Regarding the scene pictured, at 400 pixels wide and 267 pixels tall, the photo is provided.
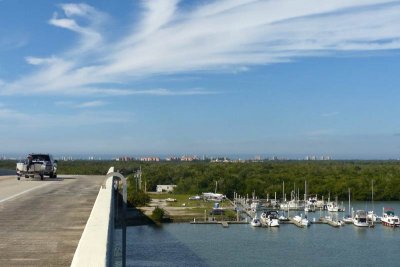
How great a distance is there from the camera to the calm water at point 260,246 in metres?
45.7

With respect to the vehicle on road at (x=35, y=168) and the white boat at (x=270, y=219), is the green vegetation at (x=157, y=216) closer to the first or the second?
the white boat at (x=270, y=219)

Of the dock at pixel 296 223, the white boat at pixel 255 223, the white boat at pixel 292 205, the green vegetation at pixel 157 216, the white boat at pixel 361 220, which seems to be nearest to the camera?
the green vegetation at pixel 157 216

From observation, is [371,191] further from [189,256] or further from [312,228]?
[189,256]

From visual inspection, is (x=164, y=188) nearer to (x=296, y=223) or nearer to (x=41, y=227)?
(x=296, y=223)

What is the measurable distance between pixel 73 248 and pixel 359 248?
5113cm

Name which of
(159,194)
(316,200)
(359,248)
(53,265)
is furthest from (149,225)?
(53,265)

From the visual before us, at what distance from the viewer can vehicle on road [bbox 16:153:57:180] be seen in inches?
1088

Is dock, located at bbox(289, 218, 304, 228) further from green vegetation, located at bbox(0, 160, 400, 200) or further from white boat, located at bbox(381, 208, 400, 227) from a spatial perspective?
green vegetation, located at bbox(0, 160, 400, 200)

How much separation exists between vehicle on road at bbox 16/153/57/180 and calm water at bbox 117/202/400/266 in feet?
41.7

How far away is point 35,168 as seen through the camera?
27.7 meters

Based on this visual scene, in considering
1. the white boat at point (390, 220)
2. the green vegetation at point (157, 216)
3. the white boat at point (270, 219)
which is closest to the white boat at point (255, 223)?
the white boat at point (270, 219)

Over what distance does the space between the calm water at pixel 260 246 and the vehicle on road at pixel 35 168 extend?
12723mm

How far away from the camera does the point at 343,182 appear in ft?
366

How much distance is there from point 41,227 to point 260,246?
46.2 metres
